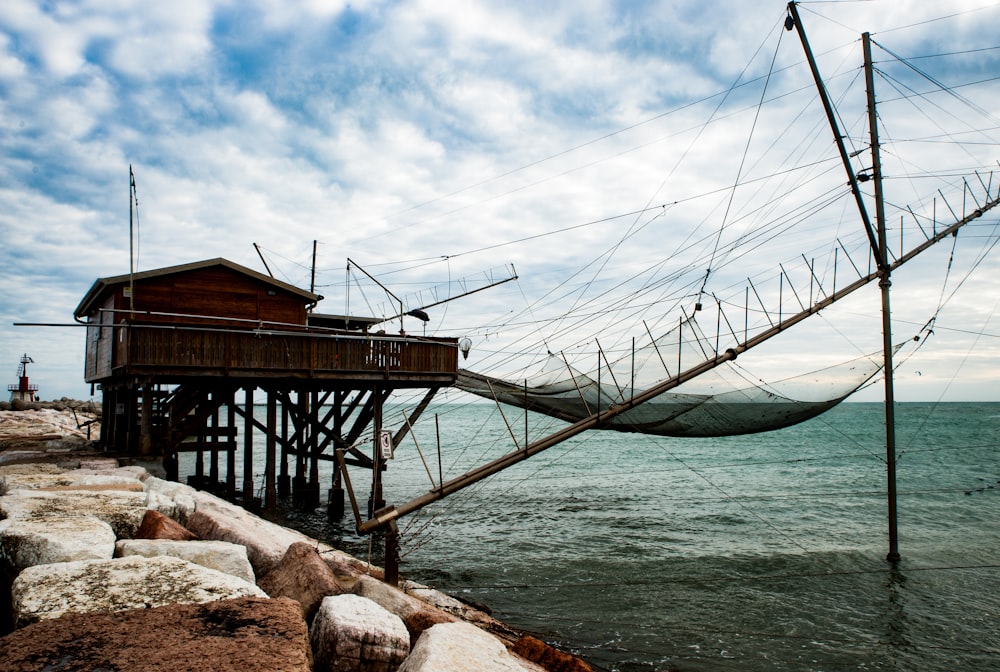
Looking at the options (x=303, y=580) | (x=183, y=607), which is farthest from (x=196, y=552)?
(x=183, y=607)

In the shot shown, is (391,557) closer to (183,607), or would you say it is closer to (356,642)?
(356,642)

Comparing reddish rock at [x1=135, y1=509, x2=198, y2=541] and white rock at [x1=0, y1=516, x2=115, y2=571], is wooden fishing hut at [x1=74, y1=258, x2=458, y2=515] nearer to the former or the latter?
reddish rock at [x1=135, y1=509, x2=198, y2=541]

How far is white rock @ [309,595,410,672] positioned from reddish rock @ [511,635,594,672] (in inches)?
88.7

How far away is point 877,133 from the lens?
12719 mm

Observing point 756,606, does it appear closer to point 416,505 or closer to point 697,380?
point 697,380

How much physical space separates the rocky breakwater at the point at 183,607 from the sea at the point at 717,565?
2339 millimetres

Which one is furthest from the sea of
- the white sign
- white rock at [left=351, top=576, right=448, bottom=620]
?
white rock at [left=351, top=576, right=448, bottom=620]

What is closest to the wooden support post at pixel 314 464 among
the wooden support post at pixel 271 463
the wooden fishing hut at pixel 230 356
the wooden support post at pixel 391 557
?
the wooden fishing hut at pixel 230 356

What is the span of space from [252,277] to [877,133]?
15546mm

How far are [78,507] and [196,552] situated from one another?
2.47 meters

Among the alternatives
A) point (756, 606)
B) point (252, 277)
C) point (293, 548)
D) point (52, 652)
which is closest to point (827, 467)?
point (756, 606)

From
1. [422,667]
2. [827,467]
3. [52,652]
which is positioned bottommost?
[827,467]

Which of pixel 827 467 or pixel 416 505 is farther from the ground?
pixel 416 505

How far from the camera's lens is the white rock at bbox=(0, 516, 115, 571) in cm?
588
